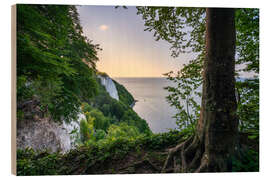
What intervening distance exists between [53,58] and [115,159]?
1586 mm

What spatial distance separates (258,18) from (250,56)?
0.53 m

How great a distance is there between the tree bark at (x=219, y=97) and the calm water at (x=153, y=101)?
0.66 meters

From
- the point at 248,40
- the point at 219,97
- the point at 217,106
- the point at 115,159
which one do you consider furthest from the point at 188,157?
the point at 248,40

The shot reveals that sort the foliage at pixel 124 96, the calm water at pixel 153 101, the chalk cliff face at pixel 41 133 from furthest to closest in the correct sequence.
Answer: the foliage at pixel 124 96
the calm water at pixel 153 101
the chalk cliff face at pixel 41 133

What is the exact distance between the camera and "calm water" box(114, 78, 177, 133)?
212cm

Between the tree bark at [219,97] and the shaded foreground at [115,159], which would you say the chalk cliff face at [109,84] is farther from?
the tree bark at [219,97]

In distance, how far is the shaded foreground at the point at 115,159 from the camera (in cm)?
167

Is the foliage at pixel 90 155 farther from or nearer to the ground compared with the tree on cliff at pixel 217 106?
nearer to the ground

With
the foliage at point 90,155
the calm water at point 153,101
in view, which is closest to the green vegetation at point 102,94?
the foliage at point 90,155

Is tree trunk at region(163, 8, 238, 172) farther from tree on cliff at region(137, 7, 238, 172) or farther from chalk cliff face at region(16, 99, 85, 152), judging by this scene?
chalk cliff face at region(16, 99, 85, 152)

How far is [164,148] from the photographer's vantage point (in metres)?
1.95

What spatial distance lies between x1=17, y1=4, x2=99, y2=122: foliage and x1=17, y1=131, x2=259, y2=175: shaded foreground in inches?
22.6

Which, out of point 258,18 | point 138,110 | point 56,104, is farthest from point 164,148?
point 258,18
